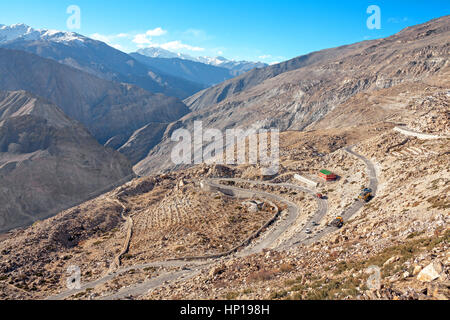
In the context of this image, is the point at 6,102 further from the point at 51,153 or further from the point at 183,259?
the point at 183,259

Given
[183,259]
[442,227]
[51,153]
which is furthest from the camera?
[51,153]

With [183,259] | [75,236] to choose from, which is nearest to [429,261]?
[183,259]

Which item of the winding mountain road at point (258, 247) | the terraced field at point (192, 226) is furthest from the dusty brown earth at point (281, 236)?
the winding mountain road at point (258, 247)

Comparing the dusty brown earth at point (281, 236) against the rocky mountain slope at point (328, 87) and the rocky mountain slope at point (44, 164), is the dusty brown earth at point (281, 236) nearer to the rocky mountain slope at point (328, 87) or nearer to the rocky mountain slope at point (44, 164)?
the rocky mountain slope at point (44, 164)

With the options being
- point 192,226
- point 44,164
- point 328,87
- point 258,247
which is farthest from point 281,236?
point 328,87

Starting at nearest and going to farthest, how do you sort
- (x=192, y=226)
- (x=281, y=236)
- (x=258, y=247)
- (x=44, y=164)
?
(x=258, y=247)
(x=281, y=236)
(x=192, y=226)
(x=44, y=164)

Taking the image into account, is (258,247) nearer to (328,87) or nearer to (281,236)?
(281,236)

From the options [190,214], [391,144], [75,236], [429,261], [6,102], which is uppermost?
[6,102]
